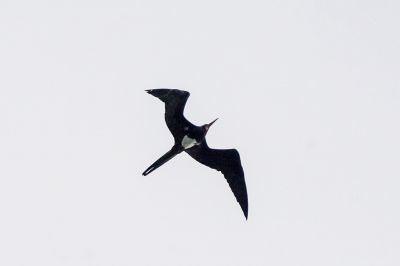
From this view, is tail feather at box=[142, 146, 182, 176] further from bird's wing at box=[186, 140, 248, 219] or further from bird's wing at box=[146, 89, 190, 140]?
bird's wing at box=[186, 140, 248, 219]

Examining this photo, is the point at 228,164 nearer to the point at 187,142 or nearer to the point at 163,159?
the point at 187,142

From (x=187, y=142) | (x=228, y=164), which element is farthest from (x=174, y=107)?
(x=228, y=164)

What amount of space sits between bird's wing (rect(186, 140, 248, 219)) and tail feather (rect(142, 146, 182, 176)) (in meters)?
0.72

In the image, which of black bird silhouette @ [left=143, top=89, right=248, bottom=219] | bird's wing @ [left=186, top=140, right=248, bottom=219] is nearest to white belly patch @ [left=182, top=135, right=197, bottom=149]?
black bird silhouette @ [left=143, top=89, right=248, bottom=219]

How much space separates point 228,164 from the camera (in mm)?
13500

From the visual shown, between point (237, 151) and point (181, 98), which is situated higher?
point (181, 98)

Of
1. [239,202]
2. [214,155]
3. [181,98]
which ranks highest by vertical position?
[181,98]

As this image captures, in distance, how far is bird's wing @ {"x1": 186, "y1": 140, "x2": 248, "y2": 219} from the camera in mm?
13391

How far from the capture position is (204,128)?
1293 cm

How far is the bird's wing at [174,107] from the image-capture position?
40.6 ft

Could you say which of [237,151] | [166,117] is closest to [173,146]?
[166,117]

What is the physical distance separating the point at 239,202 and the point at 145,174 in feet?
7.77

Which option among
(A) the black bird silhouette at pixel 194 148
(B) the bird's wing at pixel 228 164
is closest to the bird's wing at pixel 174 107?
(A) the black bird silhouette at pixel 194 148

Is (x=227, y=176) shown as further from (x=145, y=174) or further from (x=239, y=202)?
(x=145, y=174)
